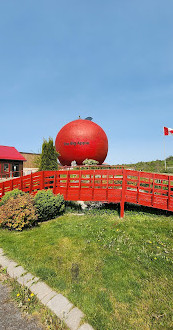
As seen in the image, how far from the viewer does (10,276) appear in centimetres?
416

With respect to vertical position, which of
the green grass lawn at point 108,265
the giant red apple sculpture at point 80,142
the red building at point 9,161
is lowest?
the green grass lawn at point 108,265

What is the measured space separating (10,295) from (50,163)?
41.2 feet

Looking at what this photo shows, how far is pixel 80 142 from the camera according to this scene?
24141 mm

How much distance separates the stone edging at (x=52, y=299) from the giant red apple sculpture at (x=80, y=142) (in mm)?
20465

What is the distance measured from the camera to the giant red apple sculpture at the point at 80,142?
954 inches

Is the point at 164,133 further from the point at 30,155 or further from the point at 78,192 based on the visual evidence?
the point at 30,155

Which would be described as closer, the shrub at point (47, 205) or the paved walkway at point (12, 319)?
the paved walkway at point (12, 319)

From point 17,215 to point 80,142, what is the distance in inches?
693

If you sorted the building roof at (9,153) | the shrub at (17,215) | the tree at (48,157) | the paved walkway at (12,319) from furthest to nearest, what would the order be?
the building roof at (9,153), the tree at (48,157), the shrub at (17,215), the paved walkway at (12,319)

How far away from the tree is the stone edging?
450 inches

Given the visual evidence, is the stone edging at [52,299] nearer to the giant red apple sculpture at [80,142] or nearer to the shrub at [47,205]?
the shrub at [47,205]

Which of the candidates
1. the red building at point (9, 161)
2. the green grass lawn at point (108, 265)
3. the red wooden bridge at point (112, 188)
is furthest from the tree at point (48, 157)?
the red building at point (9, 161)

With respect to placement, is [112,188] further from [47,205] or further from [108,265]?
[108,265]

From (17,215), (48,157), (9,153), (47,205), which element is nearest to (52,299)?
(17,215)
